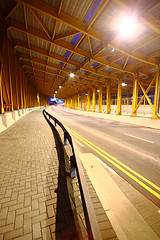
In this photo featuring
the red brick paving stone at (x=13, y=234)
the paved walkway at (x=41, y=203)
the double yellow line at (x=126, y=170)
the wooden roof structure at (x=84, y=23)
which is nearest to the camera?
the red brick paving stone at (x=13, y=234)

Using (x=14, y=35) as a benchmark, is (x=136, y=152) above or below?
below

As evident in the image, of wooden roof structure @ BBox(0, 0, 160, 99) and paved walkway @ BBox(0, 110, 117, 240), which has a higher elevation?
wooden roof structure @ BBox(0, 0, 160, 99)

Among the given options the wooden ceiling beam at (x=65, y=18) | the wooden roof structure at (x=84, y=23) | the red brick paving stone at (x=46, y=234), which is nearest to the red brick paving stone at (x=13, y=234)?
the red brick paving stone at (x=46, y=234)

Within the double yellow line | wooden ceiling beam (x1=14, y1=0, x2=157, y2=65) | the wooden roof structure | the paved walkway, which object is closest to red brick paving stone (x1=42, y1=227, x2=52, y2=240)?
the paved walkway

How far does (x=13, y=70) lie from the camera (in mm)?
13234

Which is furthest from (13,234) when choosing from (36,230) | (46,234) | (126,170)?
(126,170)

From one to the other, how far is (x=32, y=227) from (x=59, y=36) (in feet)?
37.3

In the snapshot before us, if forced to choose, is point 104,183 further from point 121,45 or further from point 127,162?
point 121,45

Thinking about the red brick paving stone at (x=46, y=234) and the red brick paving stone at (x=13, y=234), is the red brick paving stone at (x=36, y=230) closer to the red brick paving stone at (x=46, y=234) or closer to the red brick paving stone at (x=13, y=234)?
the red brick paving stone at (x=46, y=234)

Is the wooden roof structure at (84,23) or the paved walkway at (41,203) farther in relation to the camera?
the wooden roof structure at (84,23)

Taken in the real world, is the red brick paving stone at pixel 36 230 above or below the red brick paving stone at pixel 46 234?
above

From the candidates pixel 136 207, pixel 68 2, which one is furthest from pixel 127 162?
pixel 68 2

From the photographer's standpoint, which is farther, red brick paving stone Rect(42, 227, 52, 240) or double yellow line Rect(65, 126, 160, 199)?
double yellow line Rect(65, 126, 160, 199)

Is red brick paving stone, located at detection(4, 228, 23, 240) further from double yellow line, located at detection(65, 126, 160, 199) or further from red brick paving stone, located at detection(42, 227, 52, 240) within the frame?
double yellow line, located at detection(65, 126, 160, 199)
